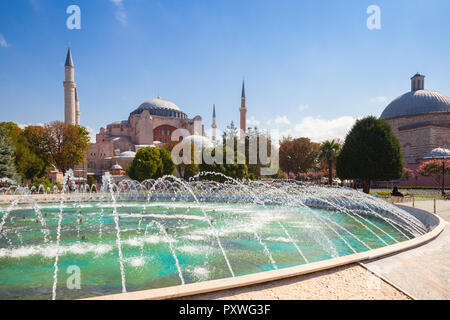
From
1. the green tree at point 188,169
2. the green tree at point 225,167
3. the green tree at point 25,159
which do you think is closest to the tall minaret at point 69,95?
the green tree at point 25,159

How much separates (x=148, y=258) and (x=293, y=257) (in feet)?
10.5

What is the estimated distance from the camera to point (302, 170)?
43.4m

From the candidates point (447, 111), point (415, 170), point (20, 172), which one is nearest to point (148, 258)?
point (20, 172)

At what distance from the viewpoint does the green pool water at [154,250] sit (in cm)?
504

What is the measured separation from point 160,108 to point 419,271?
2655 inches

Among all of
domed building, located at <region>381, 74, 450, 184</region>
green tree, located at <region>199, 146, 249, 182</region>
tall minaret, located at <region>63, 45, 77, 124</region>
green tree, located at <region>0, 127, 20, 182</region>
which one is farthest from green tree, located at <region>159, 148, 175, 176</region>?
domed building, located at <region>381, 74, 450, 184</region>

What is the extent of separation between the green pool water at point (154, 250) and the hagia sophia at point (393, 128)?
3188 cm

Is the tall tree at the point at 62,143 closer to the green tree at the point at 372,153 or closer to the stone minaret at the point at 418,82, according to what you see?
the green tree at the point at 372,153

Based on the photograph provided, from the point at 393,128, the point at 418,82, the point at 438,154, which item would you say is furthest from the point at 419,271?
the point at 418,82

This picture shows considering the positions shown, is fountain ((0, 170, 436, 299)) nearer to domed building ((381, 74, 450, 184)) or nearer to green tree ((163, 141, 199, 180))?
green tree ((163, 141, 199, 180))

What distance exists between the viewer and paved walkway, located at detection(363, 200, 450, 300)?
3.51 metres

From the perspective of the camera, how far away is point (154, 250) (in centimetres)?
703

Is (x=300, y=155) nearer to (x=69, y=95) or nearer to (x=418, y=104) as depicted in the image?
(x=418, y=104)
